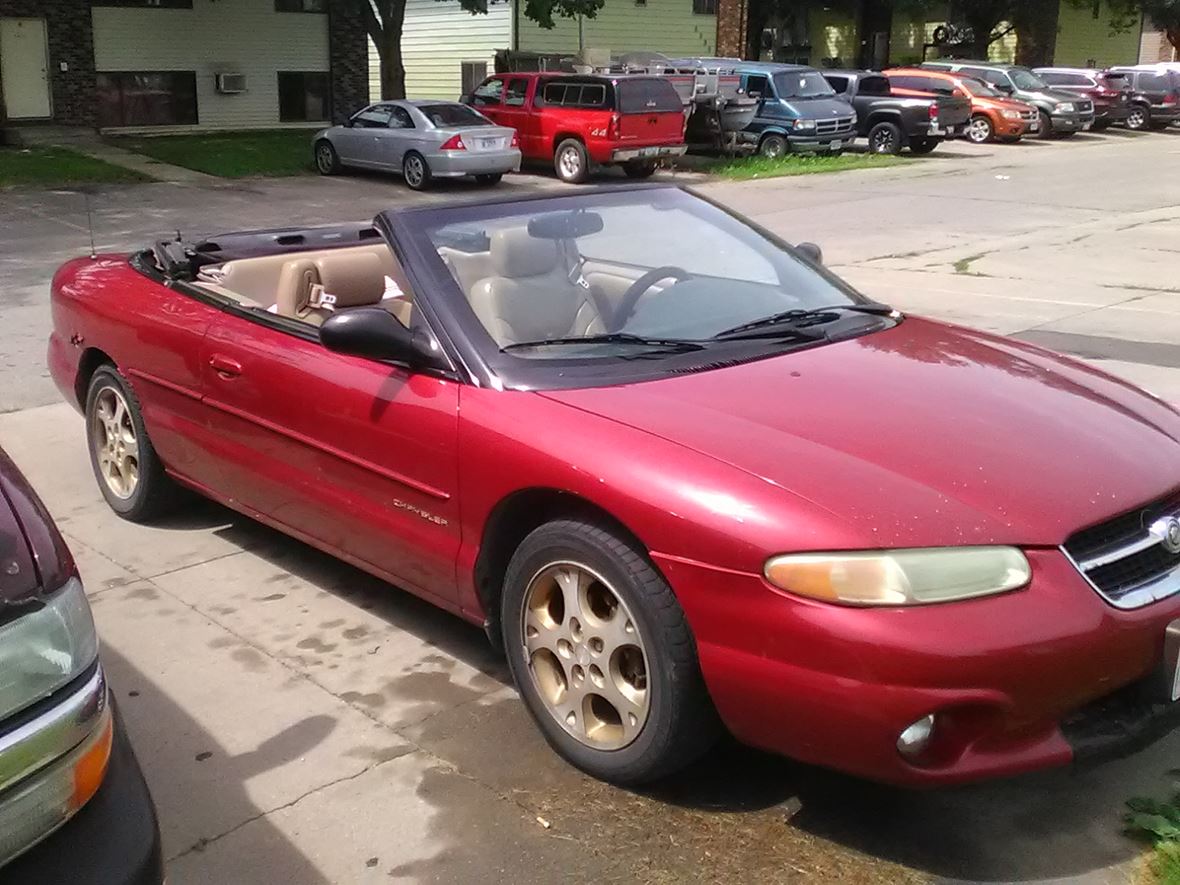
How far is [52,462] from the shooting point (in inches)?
249

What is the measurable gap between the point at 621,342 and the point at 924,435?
38.9 inches

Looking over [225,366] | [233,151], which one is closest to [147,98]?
[233,151]

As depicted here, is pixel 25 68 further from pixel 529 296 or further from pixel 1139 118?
pixel 1139 118

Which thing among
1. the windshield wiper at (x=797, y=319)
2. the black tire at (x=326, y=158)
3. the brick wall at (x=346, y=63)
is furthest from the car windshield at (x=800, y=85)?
the windshield wiper at (x=797, y=319)

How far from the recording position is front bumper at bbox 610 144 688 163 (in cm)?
2200

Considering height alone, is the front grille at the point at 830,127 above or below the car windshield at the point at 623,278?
above

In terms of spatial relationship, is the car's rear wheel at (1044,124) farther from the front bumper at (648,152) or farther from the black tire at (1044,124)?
the front bumper at (648,152)

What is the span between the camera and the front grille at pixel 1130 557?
2.88 m

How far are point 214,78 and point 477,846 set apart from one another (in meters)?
28.8

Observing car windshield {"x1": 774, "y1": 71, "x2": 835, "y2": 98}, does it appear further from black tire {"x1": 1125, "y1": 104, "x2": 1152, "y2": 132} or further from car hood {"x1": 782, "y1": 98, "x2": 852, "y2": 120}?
black tire {"x1": 1125, "y1": 104, "x2": 1152, "y2": 132}

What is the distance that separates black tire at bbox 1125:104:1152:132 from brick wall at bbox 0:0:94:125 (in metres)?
27.4

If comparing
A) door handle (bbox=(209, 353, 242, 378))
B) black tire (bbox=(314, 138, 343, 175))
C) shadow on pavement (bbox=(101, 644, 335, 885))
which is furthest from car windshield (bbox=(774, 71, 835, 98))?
shadow on pavement (bbox=(101, 644, 335, 885))

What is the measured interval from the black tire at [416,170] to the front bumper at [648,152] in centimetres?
322

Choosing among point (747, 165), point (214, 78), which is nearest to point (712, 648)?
point (747, 165)
